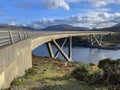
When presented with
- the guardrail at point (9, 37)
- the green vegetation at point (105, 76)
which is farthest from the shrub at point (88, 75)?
the guardrail at point (9, 37)

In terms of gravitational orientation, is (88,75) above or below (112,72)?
below

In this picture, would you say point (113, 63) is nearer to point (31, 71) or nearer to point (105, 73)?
point (105, 73)

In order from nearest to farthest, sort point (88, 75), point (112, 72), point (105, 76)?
point (112, 72)
point (105, 76)
point (88, 75)

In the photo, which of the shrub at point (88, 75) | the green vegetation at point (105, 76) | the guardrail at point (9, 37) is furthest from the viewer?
the shrub at point (88, 75)

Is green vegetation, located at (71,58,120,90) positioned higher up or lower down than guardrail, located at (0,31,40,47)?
lower down

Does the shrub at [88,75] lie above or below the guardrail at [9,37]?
below

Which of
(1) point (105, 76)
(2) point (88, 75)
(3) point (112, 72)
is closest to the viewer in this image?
(3) point (112, 72)

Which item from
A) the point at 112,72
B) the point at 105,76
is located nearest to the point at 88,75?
the point at 105,76

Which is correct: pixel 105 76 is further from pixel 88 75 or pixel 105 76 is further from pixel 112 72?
pixel 88 75

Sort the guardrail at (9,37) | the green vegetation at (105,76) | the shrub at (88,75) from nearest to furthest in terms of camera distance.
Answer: the guardrail at (9,37) → the green vegetation at (105,76) → the shrub at (88,75)

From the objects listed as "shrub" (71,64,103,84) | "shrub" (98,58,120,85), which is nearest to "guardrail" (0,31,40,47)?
"shrub" (71,64,103,84)

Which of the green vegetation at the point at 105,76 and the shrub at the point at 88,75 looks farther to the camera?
the shrub at the point at 88,75

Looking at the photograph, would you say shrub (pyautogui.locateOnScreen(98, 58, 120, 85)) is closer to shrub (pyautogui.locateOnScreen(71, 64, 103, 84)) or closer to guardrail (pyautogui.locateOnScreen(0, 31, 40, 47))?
shrub (pyautogui.locateOnScreen(71, 64, 103, 84))

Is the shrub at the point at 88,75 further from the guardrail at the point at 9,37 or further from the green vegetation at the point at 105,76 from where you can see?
the guardrail at the point at 9,37
